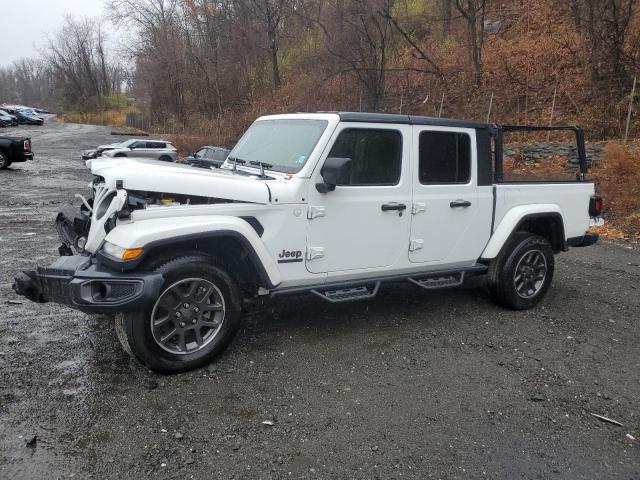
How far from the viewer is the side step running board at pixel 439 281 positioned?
4.88 m

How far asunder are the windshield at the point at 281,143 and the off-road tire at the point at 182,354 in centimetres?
110

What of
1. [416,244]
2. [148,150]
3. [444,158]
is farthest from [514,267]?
[148,150]

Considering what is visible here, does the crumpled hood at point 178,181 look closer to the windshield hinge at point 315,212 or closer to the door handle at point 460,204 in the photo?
the windshield hinge at point 315,212

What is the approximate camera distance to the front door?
423 cm

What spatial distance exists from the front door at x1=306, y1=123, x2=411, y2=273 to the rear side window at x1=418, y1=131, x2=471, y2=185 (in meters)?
0.21

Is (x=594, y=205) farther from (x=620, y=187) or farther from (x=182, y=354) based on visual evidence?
(x=620, y=187)

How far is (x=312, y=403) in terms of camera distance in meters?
3.55

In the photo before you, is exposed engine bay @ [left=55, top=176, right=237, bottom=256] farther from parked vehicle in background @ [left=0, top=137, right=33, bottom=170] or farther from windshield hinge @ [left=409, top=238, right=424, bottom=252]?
parked vehicle in background @ [left=0, top=137, right=33, bottom=170]

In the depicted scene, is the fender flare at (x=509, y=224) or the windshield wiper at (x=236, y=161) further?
the fender flare at (x=509, y=224)

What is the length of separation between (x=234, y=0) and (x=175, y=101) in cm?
1083

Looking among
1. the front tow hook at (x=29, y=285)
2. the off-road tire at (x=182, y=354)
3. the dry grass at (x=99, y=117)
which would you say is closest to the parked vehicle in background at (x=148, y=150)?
the front tow hook at (x=29, y=285)

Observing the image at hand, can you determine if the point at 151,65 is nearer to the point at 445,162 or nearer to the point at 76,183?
the point at 76,183

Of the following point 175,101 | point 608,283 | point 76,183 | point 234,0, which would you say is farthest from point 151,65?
point 608,283

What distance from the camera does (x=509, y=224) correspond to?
17.1ft
